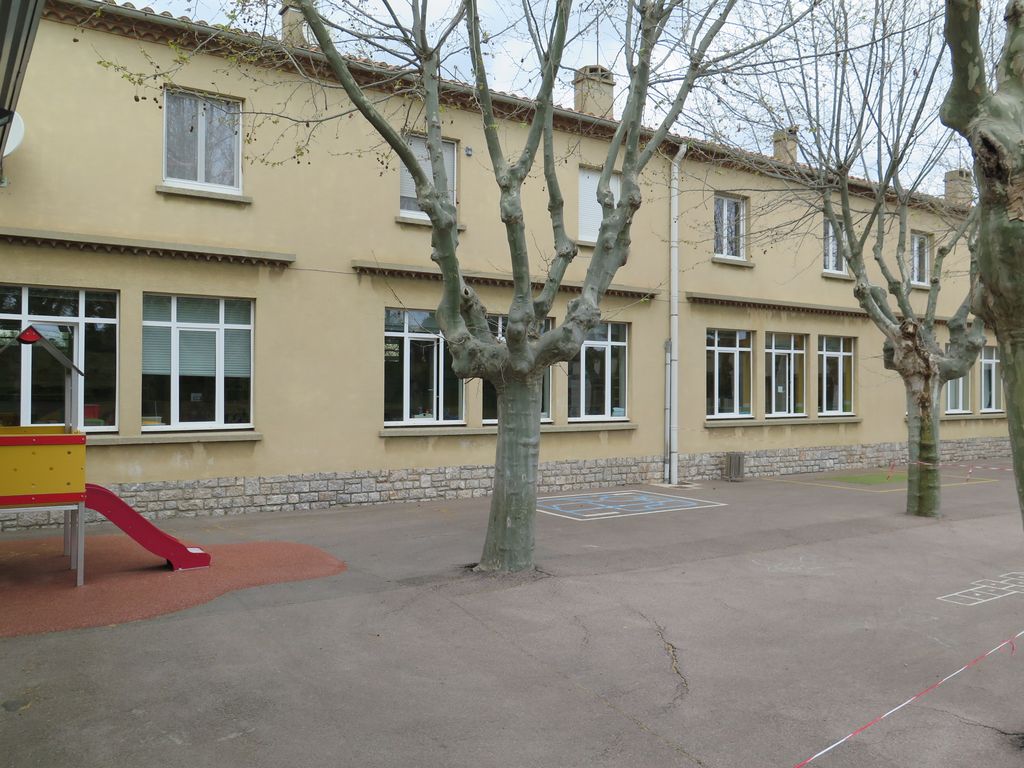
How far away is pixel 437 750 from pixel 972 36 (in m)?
4.61

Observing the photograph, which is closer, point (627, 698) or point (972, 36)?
point (972, 36)

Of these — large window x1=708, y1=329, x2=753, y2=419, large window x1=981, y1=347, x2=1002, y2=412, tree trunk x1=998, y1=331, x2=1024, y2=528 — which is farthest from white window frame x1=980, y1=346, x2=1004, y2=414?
tree trunk x1=998, y1=331, x2=1024, y2=528

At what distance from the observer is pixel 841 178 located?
12.6 metres

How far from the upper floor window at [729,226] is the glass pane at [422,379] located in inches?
309

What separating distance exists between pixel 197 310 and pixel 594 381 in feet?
26.4

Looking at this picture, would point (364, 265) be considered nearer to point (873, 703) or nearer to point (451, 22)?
point (451, 22)

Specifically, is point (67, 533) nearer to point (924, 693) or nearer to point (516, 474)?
point (516, 474)

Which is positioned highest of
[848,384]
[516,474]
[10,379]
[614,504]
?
[848,384]

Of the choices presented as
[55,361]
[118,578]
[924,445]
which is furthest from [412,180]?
[924,445]

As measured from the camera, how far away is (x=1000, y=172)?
3.71 m

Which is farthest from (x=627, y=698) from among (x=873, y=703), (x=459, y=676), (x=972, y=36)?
(x=972, y=36)

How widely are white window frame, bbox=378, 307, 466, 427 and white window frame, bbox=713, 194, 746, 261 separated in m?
7.53

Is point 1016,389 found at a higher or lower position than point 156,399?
higher

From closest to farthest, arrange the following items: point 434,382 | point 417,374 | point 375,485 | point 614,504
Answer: point 375,485, point 614,504, point 417,374, point 434,382
